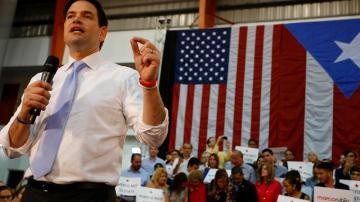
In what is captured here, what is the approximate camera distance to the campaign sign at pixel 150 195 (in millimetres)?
4988

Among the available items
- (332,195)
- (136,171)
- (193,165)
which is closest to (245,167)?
(193,165)

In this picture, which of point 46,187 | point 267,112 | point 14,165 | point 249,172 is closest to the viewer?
point 46,187

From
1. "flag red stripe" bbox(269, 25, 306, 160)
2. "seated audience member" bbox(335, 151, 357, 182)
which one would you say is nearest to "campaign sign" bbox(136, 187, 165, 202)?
"seated audience member" bbox(335, 151, 357, 182)

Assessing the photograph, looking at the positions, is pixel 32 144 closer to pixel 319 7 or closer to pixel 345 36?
pixel 345 36

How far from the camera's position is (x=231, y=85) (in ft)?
28.5

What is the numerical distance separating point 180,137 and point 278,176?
303 cm

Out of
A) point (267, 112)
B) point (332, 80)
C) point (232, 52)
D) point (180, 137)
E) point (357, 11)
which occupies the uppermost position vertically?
point (357, 11)

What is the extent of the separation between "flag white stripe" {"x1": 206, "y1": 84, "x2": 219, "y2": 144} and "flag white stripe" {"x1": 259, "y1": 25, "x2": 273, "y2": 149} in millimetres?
947

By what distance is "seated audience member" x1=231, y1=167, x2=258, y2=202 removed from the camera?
4.61 m

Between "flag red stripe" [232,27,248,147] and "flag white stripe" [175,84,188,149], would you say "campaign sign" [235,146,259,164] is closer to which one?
"flag red stripe" [232,27,248,147]

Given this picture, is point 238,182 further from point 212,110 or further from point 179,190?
point 212,110

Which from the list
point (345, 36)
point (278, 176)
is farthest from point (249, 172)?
point (345, 36)

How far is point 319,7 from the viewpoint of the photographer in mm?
9406

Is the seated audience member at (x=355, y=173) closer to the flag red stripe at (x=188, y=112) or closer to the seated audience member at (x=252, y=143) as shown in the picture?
the seated audience member at (x=252, y=143)
